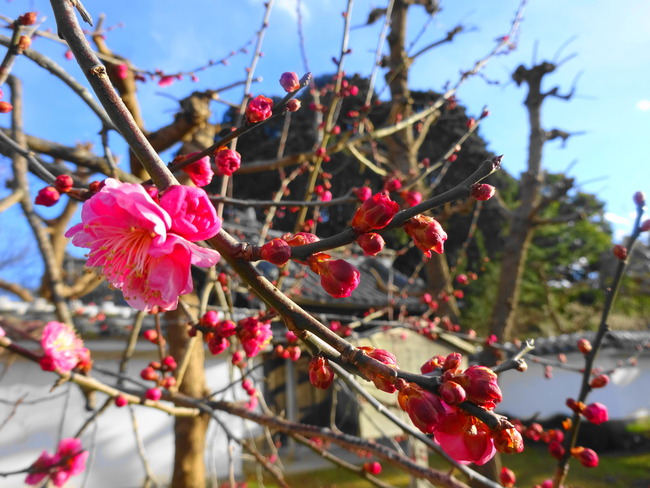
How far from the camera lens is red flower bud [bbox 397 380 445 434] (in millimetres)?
490

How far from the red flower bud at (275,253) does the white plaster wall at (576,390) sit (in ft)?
28.3

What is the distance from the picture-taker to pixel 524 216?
17.2ft

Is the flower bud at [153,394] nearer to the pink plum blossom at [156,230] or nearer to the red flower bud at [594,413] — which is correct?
the pink plum blossom at [156,230]

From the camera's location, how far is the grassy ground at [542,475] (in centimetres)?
589

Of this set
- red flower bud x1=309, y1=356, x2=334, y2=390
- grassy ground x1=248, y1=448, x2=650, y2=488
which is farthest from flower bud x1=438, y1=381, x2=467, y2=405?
grassy ground x1=248, y1=448, x2=650, y2=488

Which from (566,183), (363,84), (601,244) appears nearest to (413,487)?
(566,183)

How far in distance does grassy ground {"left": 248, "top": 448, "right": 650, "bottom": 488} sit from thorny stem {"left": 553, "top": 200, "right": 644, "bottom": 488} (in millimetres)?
4653

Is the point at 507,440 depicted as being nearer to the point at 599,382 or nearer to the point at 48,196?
the point at 48,196

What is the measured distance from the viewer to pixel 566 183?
4.24 metres

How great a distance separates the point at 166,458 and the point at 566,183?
564cm

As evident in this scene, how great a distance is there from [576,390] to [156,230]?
9.55m

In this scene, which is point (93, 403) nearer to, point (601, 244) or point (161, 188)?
point (161, 188)

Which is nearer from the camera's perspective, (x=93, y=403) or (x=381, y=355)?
(x=381, y=355)

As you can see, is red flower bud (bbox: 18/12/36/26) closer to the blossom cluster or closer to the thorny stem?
the blossom cluster
